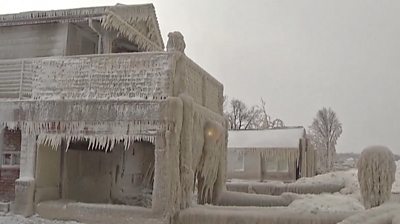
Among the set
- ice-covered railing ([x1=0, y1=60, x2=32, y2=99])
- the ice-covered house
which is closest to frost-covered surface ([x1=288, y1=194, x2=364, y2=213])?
the ice-covered house

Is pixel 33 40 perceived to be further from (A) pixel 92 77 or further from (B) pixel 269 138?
(B) pixel 269 138

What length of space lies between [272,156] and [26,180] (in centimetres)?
2093

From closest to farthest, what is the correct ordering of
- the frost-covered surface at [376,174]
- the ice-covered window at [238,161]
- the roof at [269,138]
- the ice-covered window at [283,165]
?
the frost-covered surface at [376,174], the roof at [269,138], the ice-covered window at [283,165], the ice-covered window at [238,161]

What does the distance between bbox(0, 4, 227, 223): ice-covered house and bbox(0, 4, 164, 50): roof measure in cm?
4

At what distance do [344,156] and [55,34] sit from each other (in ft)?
206

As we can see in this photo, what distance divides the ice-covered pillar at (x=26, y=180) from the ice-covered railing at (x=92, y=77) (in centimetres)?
145

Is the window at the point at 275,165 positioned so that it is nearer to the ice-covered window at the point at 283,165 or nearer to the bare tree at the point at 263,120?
the ice-covered window at the point at 283,165

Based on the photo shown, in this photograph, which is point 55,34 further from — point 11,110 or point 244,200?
point 244,200

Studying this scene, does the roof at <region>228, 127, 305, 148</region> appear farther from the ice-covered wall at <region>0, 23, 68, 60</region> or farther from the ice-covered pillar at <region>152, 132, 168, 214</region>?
the ice-covered pillar at <region>152, 132, 168, 214</region>

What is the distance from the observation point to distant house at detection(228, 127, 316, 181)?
101 ft

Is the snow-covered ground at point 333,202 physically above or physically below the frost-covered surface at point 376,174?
below

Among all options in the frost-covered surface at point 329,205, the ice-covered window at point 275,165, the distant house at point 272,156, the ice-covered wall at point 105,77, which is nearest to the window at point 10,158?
the ice-covered wall at point 105,77

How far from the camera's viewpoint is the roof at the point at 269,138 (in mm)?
31281

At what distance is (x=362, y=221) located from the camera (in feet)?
25.2
